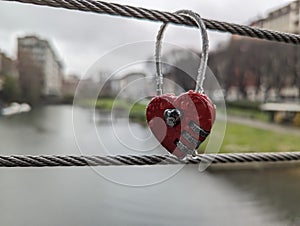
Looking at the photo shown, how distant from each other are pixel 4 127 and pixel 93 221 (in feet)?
18.0

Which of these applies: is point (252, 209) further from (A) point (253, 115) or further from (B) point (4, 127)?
(B) point (4, 127)

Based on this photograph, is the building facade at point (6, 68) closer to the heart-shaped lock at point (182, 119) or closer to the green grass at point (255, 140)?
the green grass at point (255, 140)

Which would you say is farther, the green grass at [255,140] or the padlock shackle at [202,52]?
the green grass at [255,140]

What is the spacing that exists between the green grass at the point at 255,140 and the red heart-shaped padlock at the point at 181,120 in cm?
761

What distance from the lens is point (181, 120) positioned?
309 millimetres

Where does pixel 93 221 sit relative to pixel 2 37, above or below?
below

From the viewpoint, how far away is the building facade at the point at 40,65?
7.12m

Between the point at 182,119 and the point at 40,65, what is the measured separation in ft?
25.7

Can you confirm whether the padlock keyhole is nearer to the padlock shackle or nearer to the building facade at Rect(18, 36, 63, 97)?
the padlock shackle

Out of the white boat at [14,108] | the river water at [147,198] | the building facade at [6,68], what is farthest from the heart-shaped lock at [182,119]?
the building facade at [6,68]

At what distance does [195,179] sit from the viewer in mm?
6484

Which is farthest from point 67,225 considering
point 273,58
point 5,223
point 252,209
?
point 273,58

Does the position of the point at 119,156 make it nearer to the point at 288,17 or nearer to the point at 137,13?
the point at 137,13

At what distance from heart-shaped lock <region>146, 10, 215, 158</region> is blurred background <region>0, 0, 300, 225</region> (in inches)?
5.5
